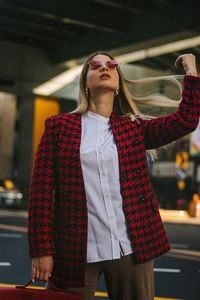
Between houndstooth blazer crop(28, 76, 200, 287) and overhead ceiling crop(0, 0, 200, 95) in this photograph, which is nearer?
houndstooth blazer crop(28, 76, 200, 287)

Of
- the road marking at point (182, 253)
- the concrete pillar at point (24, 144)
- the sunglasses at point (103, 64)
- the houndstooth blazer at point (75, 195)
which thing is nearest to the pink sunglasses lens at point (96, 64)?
the sunglasses at point (103, 64)

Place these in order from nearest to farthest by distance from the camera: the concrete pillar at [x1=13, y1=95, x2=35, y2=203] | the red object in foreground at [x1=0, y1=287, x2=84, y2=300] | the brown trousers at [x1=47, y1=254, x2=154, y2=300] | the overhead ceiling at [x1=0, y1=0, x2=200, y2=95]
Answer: the red object in foreground at [x1=0, y1=287, x2=84, y2=300] → the brown trousers at [x1=47, y1=254, x2=154, y2=300] → the concrete pillar at [x1=13, y1=95, x2=35, y2=203] → the overhead ceiling at [x1=0, y1=0, x2=200, y2=95]

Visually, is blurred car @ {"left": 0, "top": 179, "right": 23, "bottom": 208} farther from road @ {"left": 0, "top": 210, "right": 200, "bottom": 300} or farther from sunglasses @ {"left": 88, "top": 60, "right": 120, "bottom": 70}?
sunglasses @ {"left": 88, "top": 60, "right": 120, "bottom": 70}

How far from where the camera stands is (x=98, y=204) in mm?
1817

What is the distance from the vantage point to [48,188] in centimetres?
183

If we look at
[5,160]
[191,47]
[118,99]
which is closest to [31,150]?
[5,160]

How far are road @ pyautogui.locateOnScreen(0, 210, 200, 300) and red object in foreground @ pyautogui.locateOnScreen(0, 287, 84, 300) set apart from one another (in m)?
2.06

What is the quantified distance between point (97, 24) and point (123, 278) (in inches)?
97.2

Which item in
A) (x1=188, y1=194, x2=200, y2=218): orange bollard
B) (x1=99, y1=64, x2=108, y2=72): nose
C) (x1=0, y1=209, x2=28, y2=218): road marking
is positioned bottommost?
(x1=0, y1=209, x2=28, y2=218): road marking

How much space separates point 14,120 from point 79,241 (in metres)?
2.18

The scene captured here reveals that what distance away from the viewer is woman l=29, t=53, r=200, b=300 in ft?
5.94

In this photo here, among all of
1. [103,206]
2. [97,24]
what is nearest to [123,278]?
[103,206]

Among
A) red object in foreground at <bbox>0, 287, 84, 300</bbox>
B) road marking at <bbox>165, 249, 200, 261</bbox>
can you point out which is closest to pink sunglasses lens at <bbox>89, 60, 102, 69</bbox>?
red object in foreground at <bbox>0, 287, 84, 300</bbox>

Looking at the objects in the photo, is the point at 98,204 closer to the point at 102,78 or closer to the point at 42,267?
the point at 42,267
